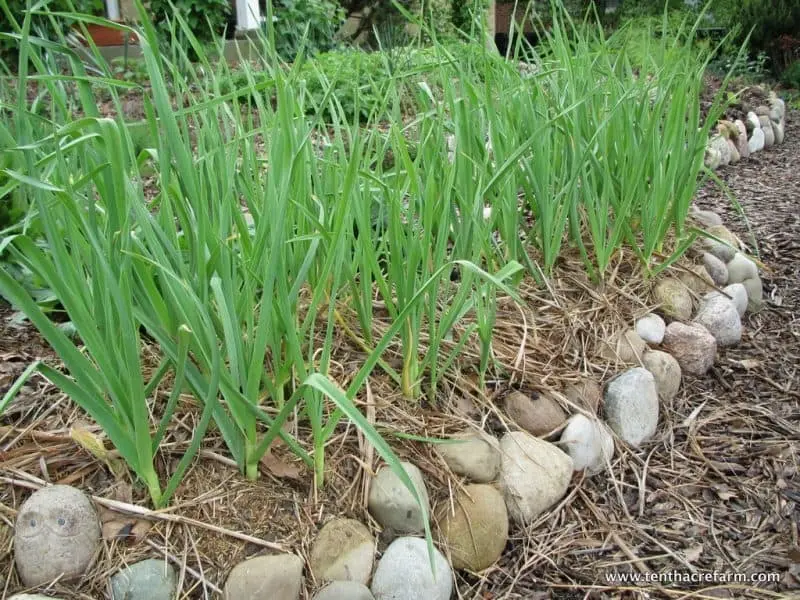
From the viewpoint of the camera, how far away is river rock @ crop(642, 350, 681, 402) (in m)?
1.95

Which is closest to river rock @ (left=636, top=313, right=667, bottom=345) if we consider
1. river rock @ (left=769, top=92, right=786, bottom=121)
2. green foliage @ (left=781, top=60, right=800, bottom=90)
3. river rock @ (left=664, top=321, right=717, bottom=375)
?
river rock @ (left=664, top=321, right=717, bottom=375)

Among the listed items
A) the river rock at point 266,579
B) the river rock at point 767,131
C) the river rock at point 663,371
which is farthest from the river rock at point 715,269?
the river rock at point 767,131

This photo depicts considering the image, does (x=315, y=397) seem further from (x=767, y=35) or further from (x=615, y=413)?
(x=767, y=35)

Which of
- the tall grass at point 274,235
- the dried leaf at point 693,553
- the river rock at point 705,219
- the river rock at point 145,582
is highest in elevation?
the tall grass at point 274,235

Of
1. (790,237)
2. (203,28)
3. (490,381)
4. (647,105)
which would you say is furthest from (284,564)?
(203,28)

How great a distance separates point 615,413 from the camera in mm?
1793

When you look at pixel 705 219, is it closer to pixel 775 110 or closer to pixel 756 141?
pixel 756 141

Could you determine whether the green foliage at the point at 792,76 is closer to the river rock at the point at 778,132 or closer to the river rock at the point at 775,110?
the river rock at the point at 775,110

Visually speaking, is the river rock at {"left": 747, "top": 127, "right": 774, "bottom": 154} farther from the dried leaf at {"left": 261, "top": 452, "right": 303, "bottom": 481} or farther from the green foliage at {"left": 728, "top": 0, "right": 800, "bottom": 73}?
the dried leaf at {"left": 261, "top": 452, "right": 303, "bottom": 481}

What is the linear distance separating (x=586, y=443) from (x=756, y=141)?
13.5 ft

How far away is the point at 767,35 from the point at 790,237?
6819 mm

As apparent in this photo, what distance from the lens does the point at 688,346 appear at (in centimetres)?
209

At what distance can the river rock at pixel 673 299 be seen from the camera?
7.11 feet

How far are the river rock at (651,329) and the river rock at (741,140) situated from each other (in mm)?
3112
